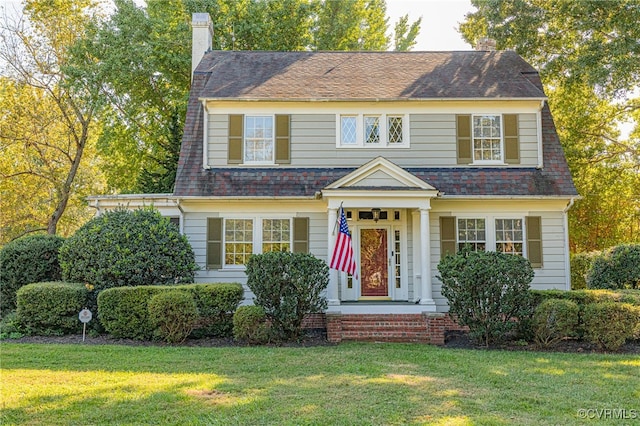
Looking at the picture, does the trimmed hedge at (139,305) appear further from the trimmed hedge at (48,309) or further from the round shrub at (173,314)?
the trimmed hedge at (48,309)

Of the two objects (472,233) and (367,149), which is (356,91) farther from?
(472,233)

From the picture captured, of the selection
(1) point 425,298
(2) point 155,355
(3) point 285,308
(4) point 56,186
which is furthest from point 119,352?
(4) point 56,186

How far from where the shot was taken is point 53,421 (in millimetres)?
4750

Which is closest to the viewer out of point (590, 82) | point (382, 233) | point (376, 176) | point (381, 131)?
point (376, 176)

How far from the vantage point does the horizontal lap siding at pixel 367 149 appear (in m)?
12.4

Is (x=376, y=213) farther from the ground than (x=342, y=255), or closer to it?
farther from the ground

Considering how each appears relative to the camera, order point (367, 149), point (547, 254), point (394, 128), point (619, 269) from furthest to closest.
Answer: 1. point (394, 128)
2. point (367, 149)
3. point (547, 254)
4. point (619, 269)

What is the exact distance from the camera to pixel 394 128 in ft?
41.3

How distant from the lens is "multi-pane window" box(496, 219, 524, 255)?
39.0 feet

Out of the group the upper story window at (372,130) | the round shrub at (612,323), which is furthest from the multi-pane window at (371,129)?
the round shrub at (612,323)

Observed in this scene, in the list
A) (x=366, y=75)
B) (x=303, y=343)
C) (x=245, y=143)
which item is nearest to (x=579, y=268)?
(x=366, y=75)

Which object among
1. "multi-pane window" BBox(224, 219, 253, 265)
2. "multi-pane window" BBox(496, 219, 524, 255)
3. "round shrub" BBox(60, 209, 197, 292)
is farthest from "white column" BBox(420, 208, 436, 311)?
"round shrub" BBox(60, 209, 197, 292)

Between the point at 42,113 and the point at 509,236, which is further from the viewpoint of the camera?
the point at 42,113

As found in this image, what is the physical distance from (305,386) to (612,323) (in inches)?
230
